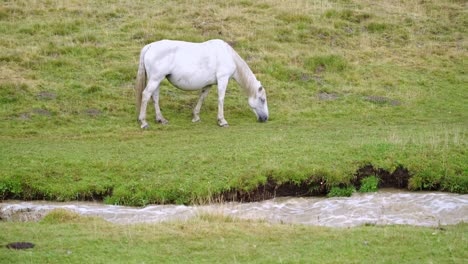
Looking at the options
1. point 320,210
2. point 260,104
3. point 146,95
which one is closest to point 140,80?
point 146,95

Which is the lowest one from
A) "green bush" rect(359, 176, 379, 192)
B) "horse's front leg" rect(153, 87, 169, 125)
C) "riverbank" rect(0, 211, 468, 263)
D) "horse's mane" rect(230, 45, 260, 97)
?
"green bush" rect(359, 176, 379, 192)

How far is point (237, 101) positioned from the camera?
74.0 feet

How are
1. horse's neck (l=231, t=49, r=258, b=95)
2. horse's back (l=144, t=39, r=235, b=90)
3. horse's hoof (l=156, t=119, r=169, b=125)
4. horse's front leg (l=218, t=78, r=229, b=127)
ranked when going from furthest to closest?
horse's neck (l=231, t=49, r=258, b=95), horse's front leg (l=218, t=78, r=229, b=127), horse's hoof (l=156, t=119, r=169, b=125), horse's back (l=144, t=39, r=235, b=90)

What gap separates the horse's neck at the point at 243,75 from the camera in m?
20.5

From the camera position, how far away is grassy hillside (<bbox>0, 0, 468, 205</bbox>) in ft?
47.6

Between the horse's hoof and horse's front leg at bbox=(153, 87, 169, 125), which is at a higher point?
horse's front leg at bbox=(153, 87, 169, 125)

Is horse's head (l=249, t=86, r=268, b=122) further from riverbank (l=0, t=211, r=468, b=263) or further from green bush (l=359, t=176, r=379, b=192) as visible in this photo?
riverbank (l=0, t=211, r=468, b=263)

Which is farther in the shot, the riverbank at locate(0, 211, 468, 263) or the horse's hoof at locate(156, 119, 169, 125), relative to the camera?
the horse's hoof at locate(156, 119, 169, 125)

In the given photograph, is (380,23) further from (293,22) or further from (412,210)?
→ (412,210)

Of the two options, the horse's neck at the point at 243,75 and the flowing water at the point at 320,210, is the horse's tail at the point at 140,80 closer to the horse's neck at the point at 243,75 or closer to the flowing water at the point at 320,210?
the horse's neck at the point at 243,75

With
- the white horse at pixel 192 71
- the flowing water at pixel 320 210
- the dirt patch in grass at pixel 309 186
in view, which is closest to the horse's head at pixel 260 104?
the white horse at pixel 192 71

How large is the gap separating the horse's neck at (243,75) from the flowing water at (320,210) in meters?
7.07

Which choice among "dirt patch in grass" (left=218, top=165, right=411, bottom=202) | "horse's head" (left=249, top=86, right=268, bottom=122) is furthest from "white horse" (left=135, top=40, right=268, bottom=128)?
"dirt patch in grass" (left=218, top=165, right=411, bottom=202)

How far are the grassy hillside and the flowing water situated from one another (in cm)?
54
